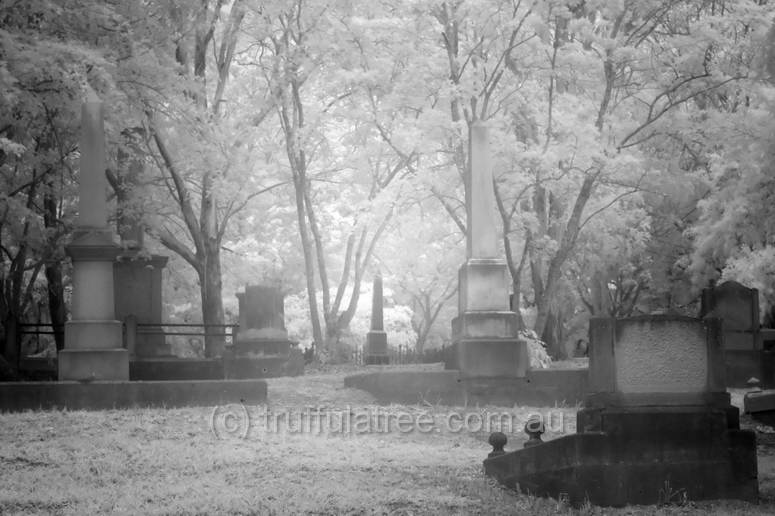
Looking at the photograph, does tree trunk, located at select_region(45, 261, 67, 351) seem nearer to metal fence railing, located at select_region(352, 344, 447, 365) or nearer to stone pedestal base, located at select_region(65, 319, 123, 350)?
stone pedestal base, located at select_region(65, 319, 123, 350)

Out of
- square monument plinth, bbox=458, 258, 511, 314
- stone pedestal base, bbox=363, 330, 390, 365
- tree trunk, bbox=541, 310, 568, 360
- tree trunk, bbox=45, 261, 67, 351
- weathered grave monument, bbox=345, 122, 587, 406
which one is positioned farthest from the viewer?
stone pedestal base, bbox=363, 330, 390, 365

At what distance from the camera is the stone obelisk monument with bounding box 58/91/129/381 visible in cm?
1608

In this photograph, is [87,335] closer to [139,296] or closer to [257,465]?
[257,465]

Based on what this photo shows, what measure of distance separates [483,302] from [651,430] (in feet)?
27.9

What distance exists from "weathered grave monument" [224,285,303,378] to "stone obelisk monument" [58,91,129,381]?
14.2 ft

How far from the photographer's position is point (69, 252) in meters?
16.5

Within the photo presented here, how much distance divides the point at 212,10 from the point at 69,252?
1256 centimetres

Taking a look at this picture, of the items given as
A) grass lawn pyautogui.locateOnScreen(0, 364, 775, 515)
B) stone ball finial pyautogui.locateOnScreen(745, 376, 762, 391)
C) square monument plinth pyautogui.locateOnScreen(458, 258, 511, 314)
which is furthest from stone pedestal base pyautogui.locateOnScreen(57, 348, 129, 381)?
stone ball finial pyautogui.locateOnScreen(745, 376, 762, 391)

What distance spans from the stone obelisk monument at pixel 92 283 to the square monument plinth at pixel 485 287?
6.11 m

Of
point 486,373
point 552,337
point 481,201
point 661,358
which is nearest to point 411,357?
point 552,337

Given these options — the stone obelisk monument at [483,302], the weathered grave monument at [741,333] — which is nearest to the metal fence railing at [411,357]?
the stone obelisk monument at [483,302]

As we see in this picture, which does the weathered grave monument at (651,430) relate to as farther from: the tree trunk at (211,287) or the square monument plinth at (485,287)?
the tree trunk at (211,287)

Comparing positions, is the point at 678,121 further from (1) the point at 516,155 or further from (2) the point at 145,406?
(2) the point at 145,406

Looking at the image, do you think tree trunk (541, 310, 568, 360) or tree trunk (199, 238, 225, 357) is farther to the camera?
tree trunk (541, 310, 568, 360)
